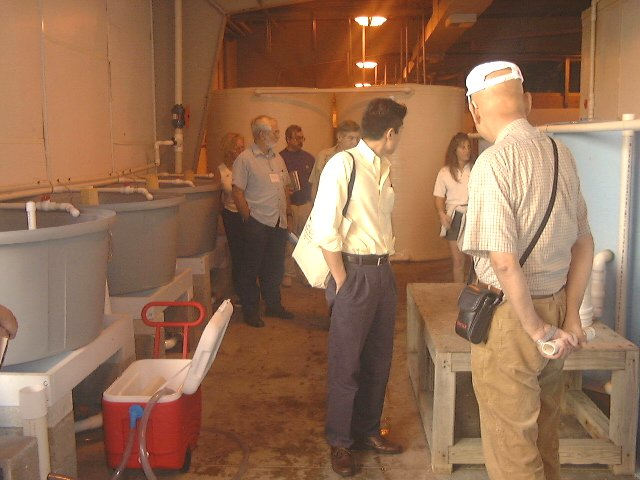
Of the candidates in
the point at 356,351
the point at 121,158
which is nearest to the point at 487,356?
the point at 356,351

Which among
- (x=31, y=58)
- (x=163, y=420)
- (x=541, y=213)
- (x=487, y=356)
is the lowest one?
(x=163, y=420)

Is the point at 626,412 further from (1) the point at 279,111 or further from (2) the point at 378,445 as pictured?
(1) the point at 279,111

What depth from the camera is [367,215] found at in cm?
264

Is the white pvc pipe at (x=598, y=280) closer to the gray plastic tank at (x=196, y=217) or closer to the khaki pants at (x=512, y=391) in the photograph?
the khaki pants at (x=512, y=391)

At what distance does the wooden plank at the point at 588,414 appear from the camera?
280 centimetres

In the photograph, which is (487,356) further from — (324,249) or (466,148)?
(466,148)

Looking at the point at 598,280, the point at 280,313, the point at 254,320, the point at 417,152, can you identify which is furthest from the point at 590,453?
the point at 417,152

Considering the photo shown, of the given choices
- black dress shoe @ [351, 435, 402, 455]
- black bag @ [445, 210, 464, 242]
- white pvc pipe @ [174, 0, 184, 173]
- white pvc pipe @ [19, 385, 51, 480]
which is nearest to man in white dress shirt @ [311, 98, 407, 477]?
black dress shoe @ [351, 435, 402, 455]

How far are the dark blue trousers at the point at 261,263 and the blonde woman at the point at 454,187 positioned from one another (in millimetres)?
1205

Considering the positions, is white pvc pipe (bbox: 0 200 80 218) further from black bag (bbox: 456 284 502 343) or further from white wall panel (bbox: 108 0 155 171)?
white wall panel (bbox: 108 0 155 171)

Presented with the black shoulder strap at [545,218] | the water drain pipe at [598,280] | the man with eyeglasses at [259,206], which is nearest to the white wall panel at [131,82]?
the man with eyeglasses at [259,206]

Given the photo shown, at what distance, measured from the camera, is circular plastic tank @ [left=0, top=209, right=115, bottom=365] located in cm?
210

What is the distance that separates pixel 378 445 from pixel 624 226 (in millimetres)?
1364

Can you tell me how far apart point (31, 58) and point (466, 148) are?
2.99 m
